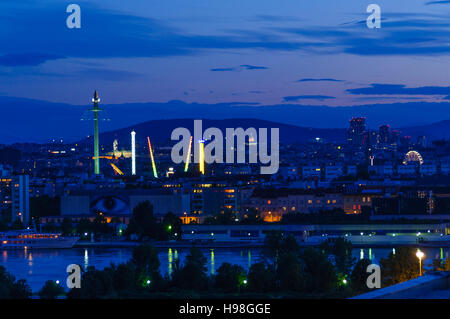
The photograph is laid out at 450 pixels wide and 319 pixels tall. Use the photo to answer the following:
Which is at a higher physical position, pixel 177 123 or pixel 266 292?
pixel 177 123

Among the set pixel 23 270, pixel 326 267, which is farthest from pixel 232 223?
pixel 326 267

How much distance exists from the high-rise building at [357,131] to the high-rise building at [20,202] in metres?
28.0

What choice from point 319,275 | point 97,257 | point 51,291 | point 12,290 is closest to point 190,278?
point 319,275

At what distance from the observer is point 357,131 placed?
1825 inches

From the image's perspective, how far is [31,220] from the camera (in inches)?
714

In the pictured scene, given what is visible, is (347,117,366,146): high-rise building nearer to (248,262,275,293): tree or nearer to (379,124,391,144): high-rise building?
(379,124,391,144): high-rise building

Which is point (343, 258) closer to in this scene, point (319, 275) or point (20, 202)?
point (319, 275)

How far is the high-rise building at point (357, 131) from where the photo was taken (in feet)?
150

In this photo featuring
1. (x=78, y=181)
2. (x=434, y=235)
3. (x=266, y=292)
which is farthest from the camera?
(x=78, y=181)

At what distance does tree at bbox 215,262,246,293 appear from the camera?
773 centimetres

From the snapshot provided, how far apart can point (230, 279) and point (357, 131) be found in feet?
128

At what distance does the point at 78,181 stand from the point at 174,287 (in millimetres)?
13951

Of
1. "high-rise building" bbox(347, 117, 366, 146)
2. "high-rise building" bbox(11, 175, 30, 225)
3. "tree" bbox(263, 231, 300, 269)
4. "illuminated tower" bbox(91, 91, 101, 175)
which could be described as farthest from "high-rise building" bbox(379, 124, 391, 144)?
"tree" bbox(263, 231, 300, 269)
